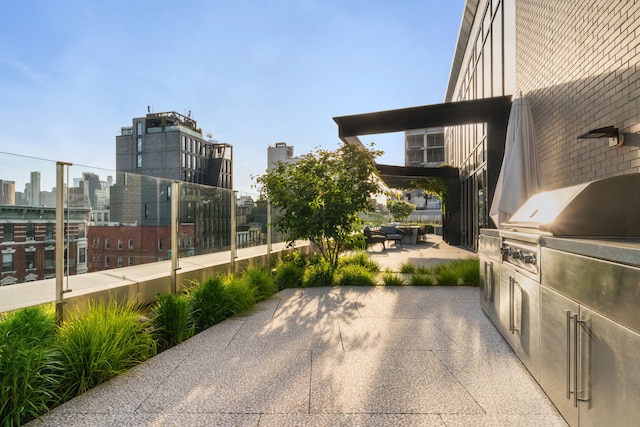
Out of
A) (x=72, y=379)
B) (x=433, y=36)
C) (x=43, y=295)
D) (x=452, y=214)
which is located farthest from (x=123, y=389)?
(x=452, y=214)

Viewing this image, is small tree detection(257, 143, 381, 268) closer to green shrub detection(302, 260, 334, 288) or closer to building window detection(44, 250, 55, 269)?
green shrub detection(302, 260, 334, 288)

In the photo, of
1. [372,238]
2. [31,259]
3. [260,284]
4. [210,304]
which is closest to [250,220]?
[260,284]

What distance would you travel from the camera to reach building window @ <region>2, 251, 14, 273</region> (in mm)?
3042

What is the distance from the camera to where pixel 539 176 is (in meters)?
5.36

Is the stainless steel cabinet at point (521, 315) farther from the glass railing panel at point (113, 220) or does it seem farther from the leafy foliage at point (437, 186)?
the leafy foliage at point (437, 186)

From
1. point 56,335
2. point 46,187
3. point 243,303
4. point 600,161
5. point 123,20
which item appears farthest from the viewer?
point 123,20

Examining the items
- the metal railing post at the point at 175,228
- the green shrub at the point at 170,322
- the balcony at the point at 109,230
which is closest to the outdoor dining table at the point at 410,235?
the balcony at the point at 109,230

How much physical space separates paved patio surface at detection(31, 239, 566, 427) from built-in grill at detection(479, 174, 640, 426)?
33 cm

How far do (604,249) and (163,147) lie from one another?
7446cm

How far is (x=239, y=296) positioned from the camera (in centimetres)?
441

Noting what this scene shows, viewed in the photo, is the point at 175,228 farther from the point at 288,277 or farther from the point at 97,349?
the point at 97,349

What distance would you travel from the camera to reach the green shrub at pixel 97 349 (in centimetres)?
239

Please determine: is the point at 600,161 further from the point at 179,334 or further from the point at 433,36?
the point at 433,36

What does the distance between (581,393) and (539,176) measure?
4.60 m
